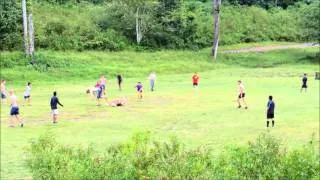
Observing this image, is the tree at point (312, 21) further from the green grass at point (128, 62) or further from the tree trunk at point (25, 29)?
the tree trunk at point (25, 29)

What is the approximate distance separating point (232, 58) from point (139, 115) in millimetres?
31231

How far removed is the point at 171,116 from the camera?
32.1 m

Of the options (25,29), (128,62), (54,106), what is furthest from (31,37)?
(54,106)

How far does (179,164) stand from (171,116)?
1845 cm

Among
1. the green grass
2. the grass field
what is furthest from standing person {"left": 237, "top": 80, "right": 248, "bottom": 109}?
the green grass

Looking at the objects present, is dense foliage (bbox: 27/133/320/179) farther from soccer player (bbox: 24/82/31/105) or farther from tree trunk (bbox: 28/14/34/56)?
tree trunk (bbox: 28/14/34/56)

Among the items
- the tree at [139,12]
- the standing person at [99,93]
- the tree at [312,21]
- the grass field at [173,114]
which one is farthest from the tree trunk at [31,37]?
the tree at [312,21]

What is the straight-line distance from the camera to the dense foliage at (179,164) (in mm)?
13445

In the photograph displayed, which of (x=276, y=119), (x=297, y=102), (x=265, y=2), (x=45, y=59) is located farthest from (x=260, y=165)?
(x=265, y=2)

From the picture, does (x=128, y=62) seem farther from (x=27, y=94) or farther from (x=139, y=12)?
(x=27, y=94)

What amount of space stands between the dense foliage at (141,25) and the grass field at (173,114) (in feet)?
32.9

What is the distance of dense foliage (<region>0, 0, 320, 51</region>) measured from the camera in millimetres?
58625

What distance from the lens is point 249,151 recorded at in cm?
1434

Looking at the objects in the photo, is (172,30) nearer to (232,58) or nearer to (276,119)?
(232,58)
